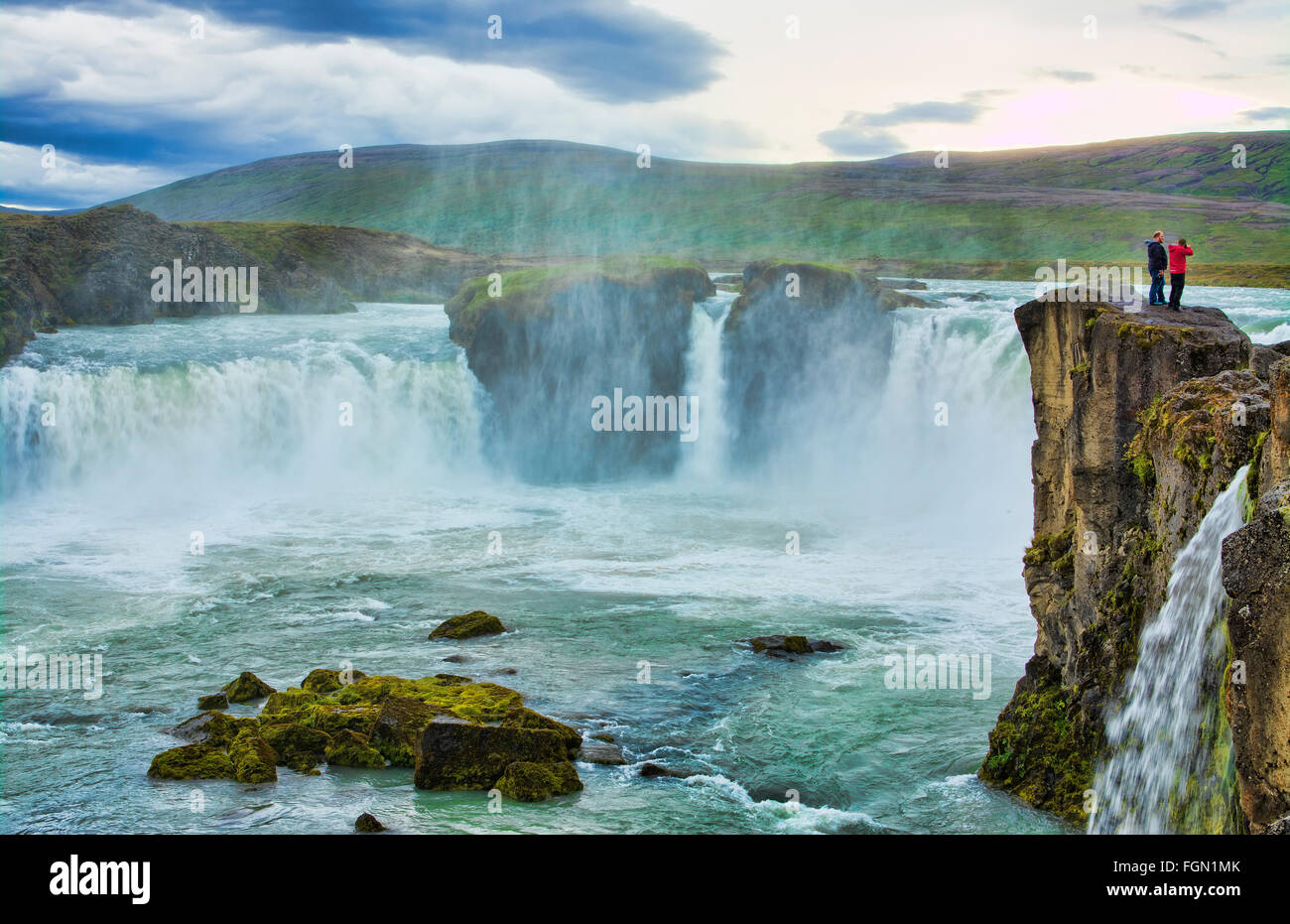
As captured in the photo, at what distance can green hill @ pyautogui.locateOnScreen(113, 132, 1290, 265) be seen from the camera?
129250mm

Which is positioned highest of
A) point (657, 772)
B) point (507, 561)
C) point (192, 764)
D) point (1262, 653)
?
point (1262, 653)

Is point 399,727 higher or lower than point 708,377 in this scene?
lower

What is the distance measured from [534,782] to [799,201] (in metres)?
150

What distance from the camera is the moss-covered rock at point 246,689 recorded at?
24281 mm

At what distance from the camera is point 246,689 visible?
79.8 feet

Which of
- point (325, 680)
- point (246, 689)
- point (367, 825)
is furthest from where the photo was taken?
point (325, 680)

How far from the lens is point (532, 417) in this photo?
58.8 meters

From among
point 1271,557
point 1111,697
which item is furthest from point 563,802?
point 1271,557

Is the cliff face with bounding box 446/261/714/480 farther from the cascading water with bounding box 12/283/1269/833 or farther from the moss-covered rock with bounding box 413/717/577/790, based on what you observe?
the moss-covered rock with bounding box 413/717/577/790

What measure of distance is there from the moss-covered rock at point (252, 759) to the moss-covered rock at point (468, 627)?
8847mm

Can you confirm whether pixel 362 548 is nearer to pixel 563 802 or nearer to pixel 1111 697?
pixel 563 802

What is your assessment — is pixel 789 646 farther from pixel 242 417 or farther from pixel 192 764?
pixel 242 417

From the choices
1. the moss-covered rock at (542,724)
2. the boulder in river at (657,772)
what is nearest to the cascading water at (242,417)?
the moss-covered rock at (542,724)

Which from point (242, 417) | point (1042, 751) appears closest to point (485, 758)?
point (1042, 751)
